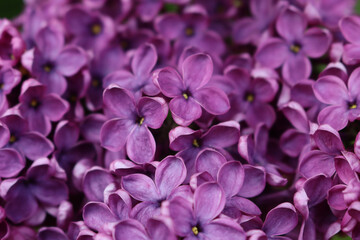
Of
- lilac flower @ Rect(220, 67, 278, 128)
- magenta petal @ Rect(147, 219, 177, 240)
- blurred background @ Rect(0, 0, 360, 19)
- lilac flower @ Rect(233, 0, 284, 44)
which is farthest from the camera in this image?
blurred background @ Rect(0, 0, 360, 19)

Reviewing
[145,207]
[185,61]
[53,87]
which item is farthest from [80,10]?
[145,207]

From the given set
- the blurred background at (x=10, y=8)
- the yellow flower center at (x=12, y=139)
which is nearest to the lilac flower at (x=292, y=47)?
the yellow flower center at (x=12, y=139)

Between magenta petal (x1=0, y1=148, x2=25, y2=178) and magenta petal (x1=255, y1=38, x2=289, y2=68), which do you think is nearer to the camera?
magenta petal (x1=0, y1=148, x2=25, y2=178)

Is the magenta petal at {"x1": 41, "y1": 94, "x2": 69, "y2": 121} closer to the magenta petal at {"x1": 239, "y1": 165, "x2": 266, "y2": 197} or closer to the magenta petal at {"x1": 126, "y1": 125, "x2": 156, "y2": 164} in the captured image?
the magenta petal at {"x1": 126, "y1": 125, "x2": 156, "y2": 164}

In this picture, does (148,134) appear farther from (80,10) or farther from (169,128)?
(80,10)

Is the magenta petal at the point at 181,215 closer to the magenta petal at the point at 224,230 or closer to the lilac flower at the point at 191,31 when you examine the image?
the magenta petal at the point at 224,230

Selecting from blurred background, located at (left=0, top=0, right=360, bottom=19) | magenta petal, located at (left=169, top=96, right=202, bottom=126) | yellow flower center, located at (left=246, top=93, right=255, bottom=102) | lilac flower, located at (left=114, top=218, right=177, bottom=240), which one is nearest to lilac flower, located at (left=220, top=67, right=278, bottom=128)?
yellow flower center, located at (left=246, top=93, right=255, bottom=102)
